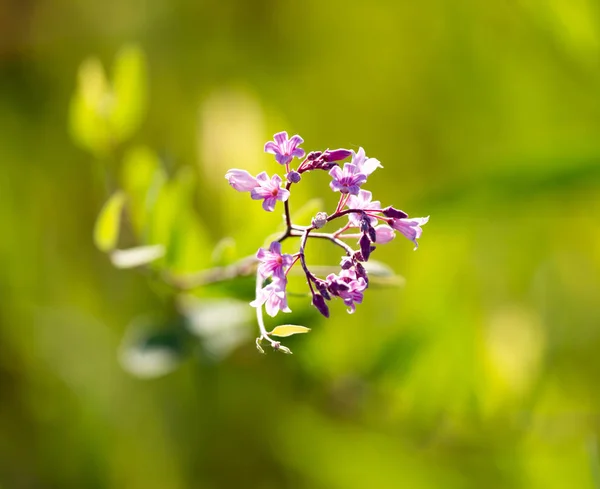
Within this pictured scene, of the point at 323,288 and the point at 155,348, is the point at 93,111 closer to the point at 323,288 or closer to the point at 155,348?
the point at 155,348

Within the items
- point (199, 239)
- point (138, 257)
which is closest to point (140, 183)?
point (199, 239)

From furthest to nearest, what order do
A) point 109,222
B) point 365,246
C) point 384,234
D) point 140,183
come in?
point 140,183
point 109,222
point 384,234
point 365,246

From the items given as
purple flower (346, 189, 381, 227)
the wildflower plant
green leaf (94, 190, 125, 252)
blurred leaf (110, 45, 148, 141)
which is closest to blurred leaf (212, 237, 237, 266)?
the wildflower plant

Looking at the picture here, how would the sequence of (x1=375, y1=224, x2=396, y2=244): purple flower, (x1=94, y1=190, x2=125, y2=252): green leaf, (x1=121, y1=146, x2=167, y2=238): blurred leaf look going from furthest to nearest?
(x1=121, y1=146, x2=167, y2=238): blurred leaf → (x1=94, y1=190, x2=125, y2=252): green leaf → (x1=375, y1=224, x2=396, y2=244): purple flower

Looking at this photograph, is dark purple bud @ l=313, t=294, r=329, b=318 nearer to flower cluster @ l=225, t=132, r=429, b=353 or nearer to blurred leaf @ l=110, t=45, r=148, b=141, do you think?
flower cluster @ l=225, t=132, r=429, b=353

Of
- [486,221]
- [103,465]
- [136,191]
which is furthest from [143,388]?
[486,221]

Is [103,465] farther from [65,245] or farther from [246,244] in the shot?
[246,244]
